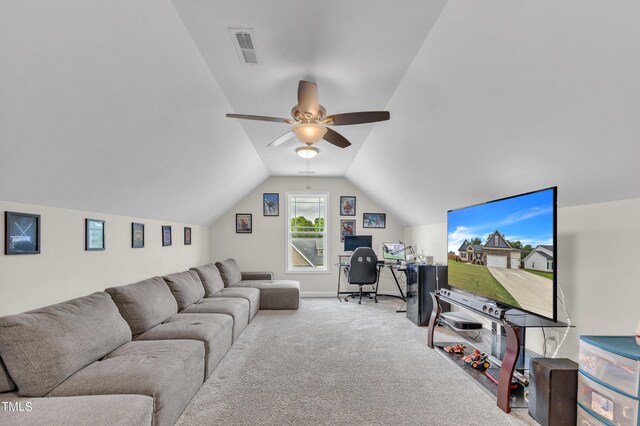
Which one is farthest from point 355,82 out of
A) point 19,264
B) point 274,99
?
point 19,264

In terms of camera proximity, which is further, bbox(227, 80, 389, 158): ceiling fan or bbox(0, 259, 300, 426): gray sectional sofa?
bbox(227, 80, 389, 158): ceiling fan

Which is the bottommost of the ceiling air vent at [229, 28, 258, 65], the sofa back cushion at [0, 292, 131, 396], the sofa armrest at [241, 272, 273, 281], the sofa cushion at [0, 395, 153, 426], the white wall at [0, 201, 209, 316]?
the sofa armrest at [241, 272, 273, 281]

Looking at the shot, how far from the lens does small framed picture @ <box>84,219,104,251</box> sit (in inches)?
109

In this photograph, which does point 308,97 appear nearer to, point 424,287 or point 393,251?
point 424,287

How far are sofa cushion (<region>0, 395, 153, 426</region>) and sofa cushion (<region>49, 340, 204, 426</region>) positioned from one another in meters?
0.14

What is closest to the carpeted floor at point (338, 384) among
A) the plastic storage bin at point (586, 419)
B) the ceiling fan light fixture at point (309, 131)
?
the plastic storage bin at point (586, 419)

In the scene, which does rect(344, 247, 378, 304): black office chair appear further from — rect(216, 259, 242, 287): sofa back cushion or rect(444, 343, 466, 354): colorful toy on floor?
rect(444, 343, 466, 354): colorful toy on floor

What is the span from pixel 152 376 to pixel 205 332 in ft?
3.02

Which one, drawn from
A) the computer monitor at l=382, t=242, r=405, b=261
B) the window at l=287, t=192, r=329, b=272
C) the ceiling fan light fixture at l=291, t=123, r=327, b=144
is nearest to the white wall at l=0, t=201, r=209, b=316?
the ceiling fan light fixture at l=291, t=123, r=327, b=144

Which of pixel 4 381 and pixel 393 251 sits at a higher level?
pixel 393 251

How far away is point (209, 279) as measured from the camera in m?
4.70

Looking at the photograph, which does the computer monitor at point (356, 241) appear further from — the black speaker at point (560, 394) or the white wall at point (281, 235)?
the black speaker at point (560, 394)

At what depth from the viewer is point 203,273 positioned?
468cm

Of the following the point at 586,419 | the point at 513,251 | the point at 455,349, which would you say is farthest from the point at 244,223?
the point at 586,419
